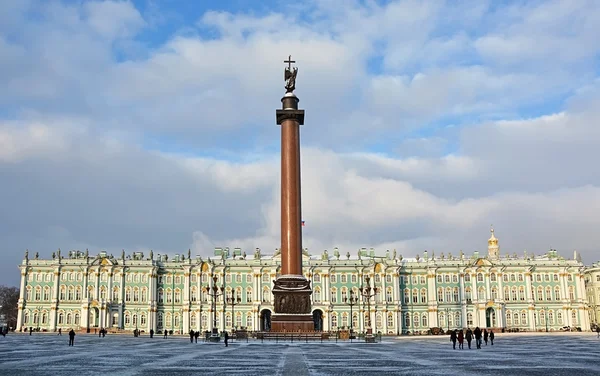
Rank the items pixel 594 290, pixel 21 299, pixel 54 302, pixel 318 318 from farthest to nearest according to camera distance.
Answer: pixel 594 290, pixel 318 318, pixel 21 299, pixel 54 302

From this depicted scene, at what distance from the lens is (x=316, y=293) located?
338 ft

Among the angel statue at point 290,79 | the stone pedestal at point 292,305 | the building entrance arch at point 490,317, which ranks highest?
the angel statue at point 290,79

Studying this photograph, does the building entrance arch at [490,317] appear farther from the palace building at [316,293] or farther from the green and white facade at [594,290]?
the green and white facade at [594,290]

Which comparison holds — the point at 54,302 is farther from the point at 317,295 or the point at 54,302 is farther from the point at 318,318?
the point at 318,318

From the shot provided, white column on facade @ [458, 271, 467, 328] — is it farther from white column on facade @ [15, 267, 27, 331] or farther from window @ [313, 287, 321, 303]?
white column on facade @ [15, 267, 27, 331]

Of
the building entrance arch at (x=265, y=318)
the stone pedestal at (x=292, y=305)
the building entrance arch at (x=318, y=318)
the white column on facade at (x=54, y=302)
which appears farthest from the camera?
the building entrance arch at (x=318, y=318)

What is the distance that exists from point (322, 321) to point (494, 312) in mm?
29509

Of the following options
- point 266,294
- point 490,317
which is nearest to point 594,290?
point 490,317

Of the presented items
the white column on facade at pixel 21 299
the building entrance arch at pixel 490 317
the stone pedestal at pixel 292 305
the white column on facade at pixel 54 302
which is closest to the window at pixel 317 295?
the building entrance arch at pixel 490 317

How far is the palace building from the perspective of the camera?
101438 millimetres

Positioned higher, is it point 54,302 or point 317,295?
point 317,295

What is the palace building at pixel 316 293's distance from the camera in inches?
3994

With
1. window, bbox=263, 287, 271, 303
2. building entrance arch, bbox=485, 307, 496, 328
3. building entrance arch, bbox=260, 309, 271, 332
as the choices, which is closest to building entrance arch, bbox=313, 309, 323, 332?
building entrance arch, bbox=260, 309, 271, 332

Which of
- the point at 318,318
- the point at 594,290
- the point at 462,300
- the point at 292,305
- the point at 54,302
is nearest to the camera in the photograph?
the point at 292,305
